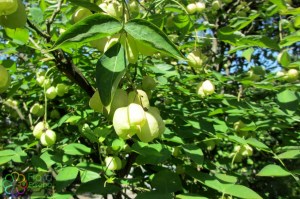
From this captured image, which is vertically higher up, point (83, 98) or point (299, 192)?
point (83, 98)

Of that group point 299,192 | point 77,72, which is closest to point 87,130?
point 77,72

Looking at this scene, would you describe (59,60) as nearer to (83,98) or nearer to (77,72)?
(77,72)

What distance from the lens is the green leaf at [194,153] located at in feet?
4.68

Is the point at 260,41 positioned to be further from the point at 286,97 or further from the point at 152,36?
the point at 152,36

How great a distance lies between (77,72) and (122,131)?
64 centimetres

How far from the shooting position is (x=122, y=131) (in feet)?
2.71

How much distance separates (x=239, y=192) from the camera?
1386 millimetres

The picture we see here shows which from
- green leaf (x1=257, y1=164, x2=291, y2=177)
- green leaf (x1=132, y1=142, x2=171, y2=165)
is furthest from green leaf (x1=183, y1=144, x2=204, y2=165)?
green leaf (x1=257, y1=164, x2=291, y2=177)

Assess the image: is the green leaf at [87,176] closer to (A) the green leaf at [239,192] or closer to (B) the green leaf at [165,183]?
(B) the green leaf at [165,183]

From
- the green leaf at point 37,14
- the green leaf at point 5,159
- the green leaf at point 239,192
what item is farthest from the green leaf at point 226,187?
the green leaf at point 37,14

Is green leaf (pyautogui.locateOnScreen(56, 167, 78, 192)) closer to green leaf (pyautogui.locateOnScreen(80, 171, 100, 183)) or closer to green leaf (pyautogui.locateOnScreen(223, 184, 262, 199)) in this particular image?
green leaf (pyautogui.locateOnScreen(80, 171, 100, 183))

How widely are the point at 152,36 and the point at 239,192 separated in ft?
3.08

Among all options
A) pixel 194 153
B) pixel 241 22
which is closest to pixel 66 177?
pixel 194 153

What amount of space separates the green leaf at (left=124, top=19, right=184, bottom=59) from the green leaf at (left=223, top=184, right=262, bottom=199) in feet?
2.90
